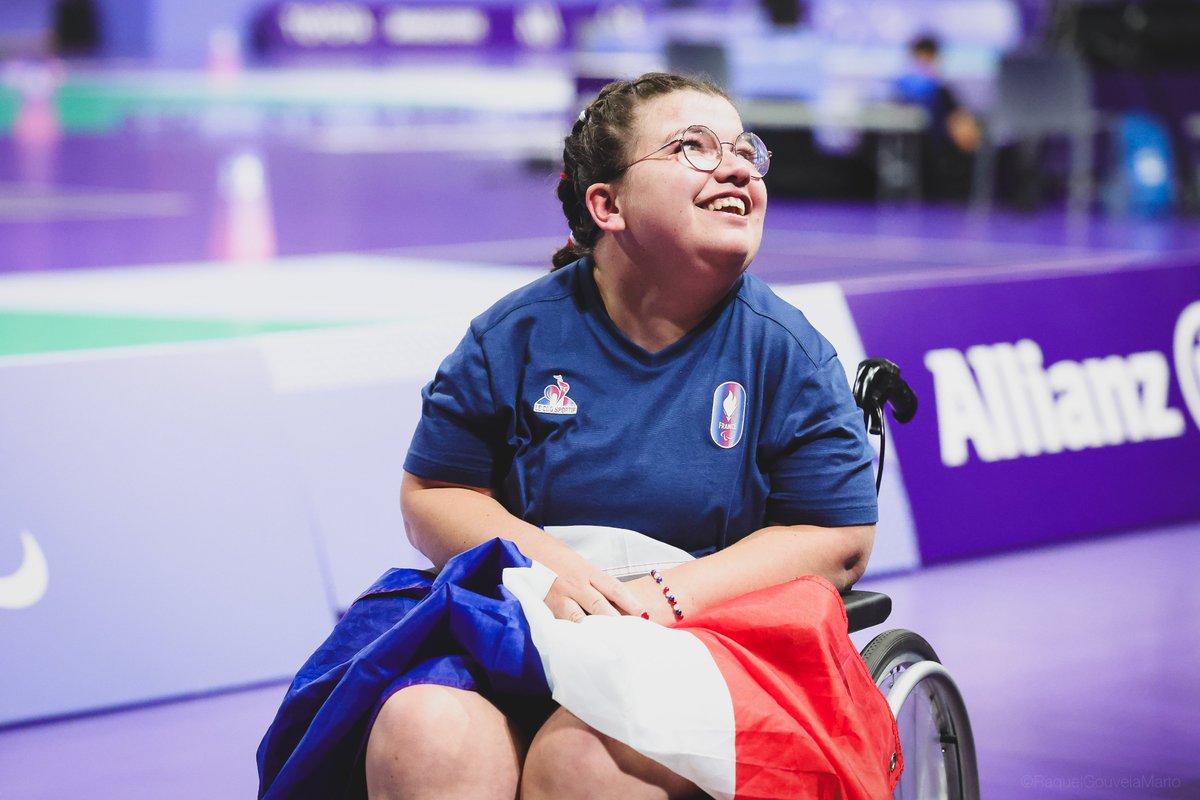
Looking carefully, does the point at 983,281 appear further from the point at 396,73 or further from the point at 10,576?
the point at 396,73

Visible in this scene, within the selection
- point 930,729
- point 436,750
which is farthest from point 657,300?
point 930,729

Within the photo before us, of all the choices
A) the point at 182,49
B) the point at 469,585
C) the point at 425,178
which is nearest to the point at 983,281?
the point at 469,585

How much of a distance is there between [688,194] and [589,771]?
2.62 feet

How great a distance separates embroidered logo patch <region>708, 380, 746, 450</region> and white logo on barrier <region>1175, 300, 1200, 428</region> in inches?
133

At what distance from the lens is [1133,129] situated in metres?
12.4

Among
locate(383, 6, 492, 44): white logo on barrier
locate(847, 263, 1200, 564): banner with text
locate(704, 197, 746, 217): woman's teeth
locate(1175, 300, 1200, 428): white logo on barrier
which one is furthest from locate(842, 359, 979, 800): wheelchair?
locate(383, 6, 492, 44): white logo on barrier

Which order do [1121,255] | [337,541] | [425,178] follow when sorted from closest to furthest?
[337,541], [1121,255], [425,178]

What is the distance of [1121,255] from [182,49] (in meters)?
20.5

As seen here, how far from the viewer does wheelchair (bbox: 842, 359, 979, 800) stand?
7.79 ft

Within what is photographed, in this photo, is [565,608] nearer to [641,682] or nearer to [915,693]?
[641,682]

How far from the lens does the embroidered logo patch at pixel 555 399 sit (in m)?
2.26

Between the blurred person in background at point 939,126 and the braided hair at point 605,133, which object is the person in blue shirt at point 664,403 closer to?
the braided hair at point 605,133

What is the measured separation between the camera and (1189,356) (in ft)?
17.2

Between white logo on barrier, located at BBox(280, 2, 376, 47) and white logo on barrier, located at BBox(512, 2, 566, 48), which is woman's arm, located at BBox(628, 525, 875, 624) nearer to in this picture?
white logo on barrier, located at BBox(280, 2, 376, 47)
